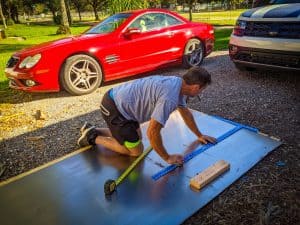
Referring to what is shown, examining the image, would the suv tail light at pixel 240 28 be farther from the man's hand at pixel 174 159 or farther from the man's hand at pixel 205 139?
the man's hand at pixel 174 159

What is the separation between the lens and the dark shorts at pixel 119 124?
3180 millimetres

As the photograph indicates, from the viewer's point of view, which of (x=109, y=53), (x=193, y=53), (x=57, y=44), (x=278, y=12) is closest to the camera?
(x=278, y=12)

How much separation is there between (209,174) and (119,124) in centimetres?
103

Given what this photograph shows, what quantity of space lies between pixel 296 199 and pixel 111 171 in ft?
5.83

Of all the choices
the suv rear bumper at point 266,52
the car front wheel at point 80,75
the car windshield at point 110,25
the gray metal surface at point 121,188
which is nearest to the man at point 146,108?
the gray metal surface at point 121,188

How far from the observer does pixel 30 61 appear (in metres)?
5.38

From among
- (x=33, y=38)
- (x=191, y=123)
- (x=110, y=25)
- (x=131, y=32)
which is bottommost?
(x=33, y=38)

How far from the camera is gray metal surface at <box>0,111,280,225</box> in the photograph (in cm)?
262

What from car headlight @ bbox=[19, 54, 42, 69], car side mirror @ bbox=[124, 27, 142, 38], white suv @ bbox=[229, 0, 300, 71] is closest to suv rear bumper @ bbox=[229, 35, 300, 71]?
white suv @ bbox=[229, 0, 300, 71]

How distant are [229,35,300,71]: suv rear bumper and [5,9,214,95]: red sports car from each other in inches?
52.2

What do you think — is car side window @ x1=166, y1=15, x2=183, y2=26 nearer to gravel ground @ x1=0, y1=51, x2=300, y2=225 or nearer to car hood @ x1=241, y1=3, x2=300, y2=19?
gravel ground @ x1=0, y1=51, x2=300, y2=225

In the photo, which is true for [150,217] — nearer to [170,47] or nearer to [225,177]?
[225,177]

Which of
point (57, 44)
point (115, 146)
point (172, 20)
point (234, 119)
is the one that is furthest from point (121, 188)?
point (172, 20)

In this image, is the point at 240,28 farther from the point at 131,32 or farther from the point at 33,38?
the point at 33,38
